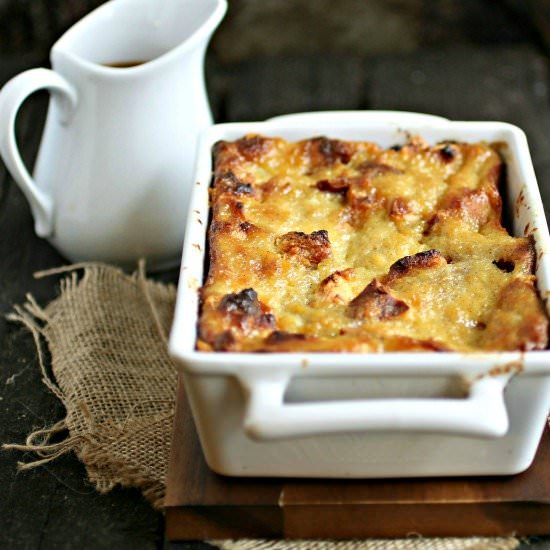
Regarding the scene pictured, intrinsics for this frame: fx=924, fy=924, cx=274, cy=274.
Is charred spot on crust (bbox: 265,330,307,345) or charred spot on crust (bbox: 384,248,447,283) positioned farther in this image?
charred spot on crust (bbox: 384,248,447,283)

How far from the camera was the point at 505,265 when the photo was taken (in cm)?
138

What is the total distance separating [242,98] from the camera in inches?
95.7

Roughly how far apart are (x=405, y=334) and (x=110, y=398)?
58 cm

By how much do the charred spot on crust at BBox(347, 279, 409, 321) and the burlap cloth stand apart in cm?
32

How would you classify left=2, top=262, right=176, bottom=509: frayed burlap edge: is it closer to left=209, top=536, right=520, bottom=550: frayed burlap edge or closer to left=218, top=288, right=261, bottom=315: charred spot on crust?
left=209, top=536, right=520, bottom=550: frayed burlap edge

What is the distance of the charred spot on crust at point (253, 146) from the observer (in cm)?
163

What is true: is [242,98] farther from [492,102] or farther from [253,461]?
[253,461]

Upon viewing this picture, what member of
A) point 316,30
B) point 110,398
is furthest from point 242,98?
point 316,30

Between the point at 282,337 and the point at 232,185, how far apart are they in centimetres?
40

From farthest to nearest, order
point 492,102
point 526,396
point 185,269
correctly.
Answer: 1. point 492,102
2. point 185,269
3. point 526,396

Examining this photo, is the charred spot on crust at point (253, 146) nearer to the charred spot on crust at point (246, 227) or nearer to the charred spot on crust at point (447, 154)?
the charred spot on crust at point (246, 227)

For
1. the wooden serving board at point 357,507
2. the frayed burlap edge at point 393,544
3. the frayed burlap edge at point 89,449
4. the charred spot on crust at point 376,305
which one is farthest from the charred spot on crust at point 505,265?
the frayed burlap edge at point 89,449

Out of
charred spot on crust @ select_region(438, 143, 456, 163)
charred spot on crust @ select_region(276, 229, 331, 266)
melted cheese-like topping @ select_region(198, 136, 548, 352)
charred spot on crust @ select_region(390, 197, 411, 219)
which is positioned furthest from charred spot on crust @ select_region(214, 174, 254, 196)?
charred spot on crust @ select_region(438, 143, 456, 163)

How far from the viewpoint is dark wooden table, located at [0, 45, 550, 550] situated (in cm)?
139
